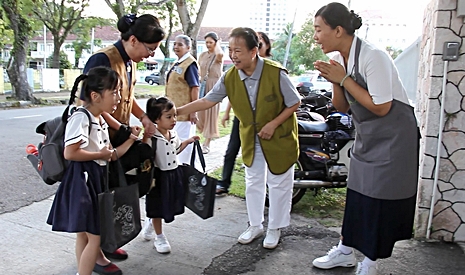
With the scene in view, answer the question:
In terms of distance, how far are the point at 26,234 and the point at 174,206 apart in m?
1.42

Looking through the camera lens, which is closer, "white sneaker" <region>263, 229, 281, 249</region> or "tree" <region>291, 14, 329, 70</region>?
"white sneaker" <region>263, 229, 281, 249</region>

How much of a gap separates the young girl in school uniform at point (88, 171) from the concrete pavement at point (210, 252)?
1.95 feet

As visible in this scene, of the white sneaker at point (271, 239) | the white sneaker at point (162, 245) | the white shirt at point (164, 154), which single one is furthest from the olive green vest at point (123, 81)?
the white sneaker at point (271, 239)

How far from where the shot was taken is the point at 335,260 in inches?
131

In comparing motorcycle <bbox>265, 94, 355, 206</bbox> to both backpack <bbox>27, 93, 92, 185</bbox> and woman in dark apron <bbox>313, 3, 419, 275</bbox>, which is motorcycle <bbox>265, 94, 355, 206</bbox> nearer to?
woman in dark apron <bbox>313, 3, 419, 275</bbox>

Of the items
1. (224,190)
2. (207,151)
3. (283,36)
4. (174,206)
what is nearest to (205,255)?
(174,206)

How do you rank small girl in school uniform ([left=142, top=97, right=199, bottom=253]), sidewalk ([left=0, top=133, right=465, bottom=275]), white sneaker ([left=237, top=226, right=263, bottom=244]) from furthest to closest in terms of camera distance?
white sneaker ([left=237, top=226, right=263, bottom=244]), small girl in school uniform ([left=142, top=97, right=199, bottom=253]), sidewalk ([left=0, top=133, right=465, bottom=275])

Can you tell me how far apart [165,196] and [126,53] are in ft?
3.71

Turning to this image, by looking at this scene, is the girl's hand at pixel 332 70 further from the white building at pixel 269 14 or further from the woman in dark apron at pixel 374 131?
the white building at pixel 269 14

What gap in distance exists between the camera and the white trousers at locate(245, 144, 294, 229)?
12.1ft

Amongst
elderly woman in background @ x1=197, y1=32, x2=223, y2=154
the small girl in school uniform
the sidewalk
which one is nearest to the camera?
the sidewalk

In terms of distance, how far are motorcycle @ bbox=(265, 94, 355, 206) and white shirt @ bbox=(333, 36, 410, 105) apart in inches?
80.0

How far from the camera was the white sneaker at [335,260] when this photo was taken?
333cm

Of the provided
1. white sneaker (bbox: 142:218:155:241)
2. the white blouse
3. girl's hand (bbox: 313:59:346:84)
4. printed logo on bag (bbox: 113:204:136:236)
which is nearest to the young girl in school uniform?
the white blouse
